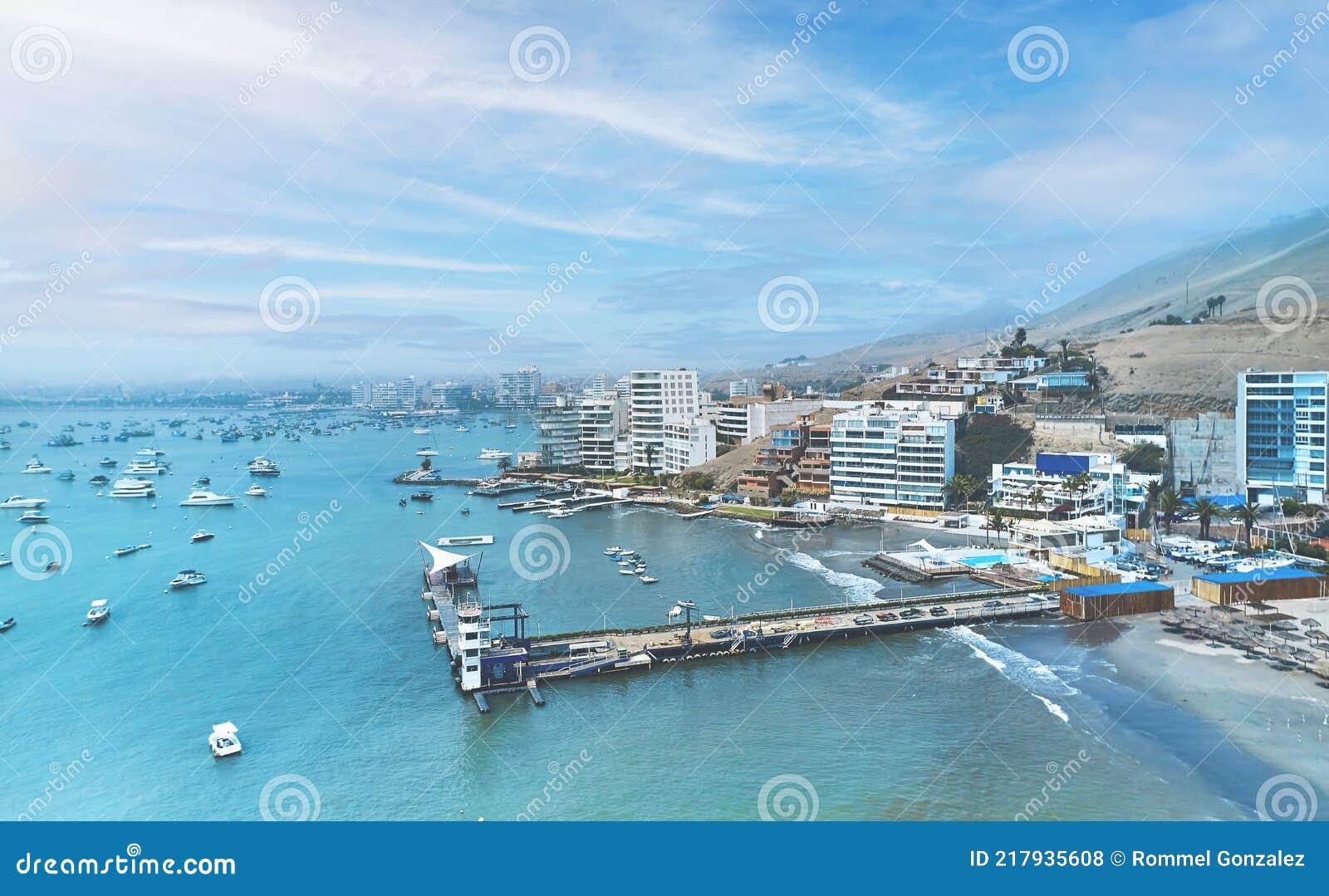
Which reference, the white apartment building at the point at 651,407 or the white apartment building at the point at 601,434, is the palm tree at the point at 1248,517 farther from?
the white apartment building at the point at 601,434

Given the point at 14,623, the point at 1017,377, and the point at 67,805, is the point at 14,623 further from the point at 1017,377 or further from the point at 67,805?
the point at 1017,377

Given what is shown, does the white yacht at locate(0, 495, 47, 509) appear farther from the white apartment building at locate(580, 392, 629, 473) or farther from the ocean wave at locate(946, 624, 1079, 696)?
the ocean wave at locate(946, 624, 1079, 696)

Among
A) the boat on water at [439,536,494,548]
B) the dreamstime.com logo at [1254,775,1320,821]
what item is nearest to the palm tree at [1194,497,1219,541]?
the dreamstime.com logo at [1254,775,1320,821]

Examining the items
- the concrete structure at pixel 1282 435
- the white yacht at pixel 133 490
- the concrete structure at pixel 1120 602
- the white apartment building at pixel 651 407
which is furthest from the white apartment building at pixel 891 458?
the white yacht at pixel 133 490

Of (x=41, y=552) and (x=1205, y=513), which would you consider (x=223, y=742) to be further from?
(x=1205, y=513)

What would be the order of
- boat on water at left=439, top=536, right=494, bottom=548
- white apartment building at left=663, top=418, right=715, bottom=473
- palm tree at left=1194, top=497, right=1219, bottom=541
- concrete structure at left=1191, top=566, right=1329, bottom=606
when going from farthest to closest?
1. white apartment building at left=663, top=418, right=715, bottom=473
2. boat on water at left=439, top=536, right=494, bottom=548
3. palm tree at left=1194, top=497, right=1219, bottom=541
4. concrete structure at left=1191, top=566, right=1329, bottom=606

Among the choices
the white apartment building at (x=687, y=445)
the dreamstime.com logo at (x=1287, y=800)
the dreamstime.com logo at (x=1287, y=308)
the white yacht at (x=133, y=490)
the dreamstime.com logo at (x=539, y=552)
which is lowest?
the dreamstime.com logo at (x=1287, y=800)
